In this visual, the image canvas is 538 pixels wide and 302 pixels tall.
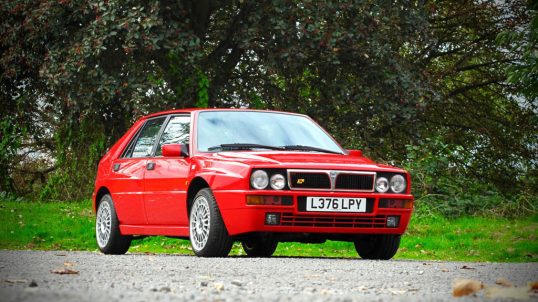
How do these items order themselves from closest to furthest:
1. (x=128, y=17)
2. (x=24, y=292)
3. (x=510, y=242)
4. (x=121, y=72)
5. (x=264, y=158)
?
(x=24, y=292)
(x=264, y=158)
(x=510, y=242)
(x=128, y=17)
(x=121, y=72)

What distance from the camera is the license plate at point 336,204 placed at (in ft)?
30.8

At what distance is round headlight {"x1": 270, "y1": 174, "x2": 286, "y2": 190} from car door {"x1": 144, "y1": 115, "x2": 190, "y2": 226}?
108 cm

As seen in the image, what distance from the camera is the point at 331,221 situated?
9461mm

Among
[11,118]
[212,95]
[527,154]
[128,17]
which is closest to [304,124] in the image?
[128,17]

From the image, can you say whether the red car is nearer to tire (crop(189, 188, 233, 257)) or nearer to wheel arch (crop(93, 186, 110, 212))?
tire (crop(189, 188, 233, 257))

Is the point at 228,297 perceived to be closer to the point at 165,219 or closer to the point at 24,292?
the point at 24,292

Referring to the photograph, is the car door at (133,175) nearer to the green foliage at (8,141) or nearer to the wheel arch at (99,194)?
the wheel arch at (99,194)

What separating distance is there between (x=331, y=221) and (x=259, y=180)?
776 mm

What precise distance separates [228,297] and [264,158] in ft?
12.7

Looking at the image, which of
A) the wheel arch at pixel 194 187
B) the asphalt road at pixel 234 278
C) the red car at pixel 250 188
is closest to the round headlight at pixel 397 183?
the red car at pixel 250 188

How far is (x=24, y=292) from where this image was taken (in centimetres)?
570

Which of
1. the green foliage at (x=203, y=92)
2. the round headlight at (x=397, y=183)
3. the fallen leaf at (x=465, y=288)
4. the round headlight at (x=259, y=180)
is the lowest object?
the fallen leaf at (x=465, y=288)

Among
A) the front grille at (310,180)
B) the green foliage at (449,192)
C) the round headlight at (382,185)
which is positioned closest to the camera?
the front grille at (310,180)

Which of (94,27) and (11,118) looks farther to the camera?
(11,118)
